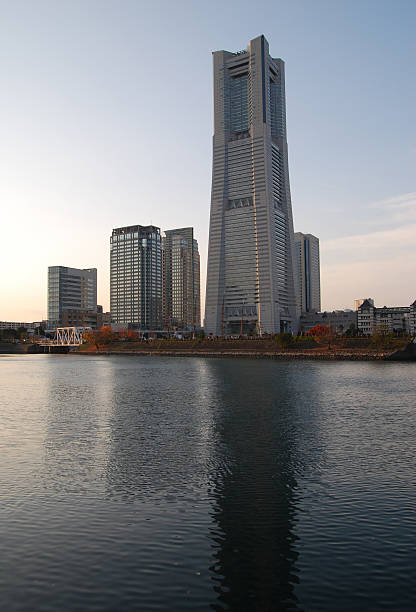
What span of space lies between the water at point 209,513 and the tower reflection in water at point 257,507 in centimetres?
8

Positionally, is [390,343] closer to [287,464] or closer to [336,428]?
[336,428]

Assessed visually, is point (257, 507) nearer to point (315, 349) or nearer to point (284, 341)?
point (315, 349)

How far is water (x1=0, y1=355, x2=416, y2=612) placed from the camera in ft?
50.4

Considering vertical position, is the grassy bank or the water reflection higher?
the grassy bank

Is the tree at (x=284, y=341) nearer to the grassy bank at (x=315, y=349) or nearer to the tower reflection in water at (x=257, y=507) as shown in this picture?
the grassy bank at (x=315, y=349)

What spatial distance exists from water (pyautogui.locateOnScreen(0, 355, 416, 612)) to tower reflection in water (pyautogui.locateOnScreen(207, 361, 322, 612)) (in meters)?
0.08

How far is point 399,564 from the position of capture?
16906 millimetres

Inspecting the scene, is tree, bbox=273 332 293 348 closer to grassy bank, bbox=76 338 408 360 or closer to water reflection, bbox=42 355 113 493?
grassy bank, bbox=76 338 408 360

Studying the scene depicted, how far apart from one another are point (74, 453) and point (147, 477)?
8.17 metres

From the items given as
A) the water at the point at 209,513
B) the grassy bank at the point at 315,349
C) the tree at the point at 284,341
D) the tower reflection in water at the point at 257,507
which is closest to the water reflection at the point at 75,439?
the water at the point at 209,513

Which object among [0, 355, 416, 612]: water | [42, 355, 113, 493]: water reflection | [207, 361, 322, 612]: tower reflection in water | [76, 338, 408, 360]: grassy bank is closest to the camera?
[0, 355, 416, 612]: water

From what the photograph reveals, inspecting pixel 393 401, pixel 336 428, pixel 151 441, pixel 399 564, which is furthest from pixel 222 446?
pixel 393 401

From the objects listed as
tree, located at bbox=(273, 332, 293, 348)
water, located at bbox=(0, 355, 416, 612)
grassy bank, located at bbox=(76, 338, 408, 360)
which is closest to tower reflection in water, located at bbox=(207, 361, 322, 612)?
water, located at bbox=(0, 355, 416, 612)

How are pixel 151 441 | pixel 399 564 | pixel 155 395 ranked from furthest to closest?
pixel 155 395 < pixel 151 441 < pixel 399 564
